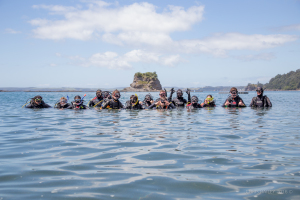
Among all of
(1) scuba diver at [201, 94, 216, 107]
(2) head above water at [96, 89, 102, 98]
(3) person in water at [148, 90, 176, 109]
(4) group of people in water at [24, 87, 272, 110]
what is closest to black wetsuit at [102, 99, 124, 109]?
(4) group of people in water at [24, 87, 272, 110]

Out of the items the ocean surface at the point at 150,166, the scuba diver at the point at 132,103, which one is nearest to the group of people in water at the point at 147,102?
the scuba diver at the point at 132,103

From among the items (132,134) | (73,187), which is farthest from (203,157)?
(132,134)

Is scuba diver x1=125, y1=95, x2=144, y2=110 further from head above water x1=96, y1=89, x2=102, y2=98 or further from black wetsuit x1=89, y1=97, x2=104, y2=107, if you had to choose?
head above water x1=96, y1=89, x2=102, y2=98

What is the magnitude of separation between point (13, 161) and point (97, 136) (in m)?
2.79

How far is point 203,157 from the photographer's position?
504 centimetres

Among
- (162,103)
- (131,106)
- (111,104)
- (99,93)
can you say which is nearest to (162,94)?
(162,103)

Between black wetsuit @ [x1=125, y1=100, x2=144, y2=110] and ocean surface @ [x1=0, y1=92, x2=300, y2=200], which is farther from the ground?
black wetsuit @ [x1=125, y1=100, x2=144, y2=110]

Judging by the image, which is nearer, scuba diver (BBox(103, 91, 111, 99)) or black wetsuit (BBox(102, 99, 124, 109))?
black wetsuit (BBox(102, 99, 124, 109))

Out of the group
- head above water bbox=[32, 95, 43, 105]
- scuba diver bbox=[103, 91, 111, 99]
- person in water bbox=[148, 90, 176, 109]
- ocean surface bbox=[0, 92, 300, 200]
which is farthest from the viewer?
scuba diver bbox=[103, 91, 111, 99]

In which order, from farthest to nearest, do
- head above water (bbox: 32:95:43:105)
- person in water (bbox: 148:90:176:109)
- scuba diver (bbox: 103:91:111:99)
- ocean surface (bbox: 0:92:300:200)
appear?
scuba diver (bbox: 103:91:111:99) → head above water (bbox: 32:95:43:105) → person in water (bbox: 148:90:176:109) → ocean surface (bbox: 0:92:300:200)

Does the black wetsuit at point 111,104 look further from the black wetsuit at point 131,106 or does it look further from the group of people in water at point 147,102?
the black wetsuit at point 131,106

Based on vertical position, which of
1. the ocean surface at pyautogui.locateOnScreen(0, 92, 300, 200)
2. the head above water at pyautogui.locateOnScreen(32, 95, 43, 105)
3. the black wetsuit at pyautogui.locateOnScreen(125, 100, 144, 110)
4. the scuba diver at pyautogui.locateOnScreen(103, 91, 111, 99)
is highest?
the scuba diver at pyautogui.locateOnScreen(103, 91, 111, 99)

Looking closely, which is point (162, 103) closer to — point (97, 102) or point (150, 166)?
point (97, 102)

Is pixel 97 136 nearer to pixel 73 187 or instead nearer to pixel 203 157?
pixel 203 157
